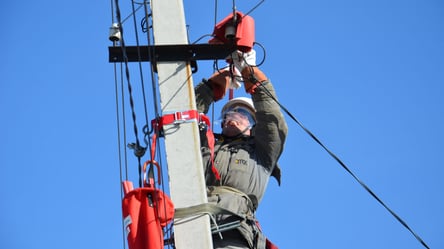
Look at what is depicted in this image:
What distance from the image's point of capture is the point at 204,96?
8.09 meters

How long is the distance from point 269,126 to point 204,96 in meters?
0.85

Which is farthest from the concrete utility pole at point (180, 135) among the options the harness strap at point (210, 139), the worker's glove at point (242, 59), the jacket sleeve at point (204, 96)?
the jacket sleeve at point (204, 96)

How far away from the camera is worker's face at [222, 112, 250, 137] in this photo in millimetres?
8047

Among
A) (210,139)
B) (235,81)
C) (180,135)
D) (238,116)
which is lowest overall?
(180,135)

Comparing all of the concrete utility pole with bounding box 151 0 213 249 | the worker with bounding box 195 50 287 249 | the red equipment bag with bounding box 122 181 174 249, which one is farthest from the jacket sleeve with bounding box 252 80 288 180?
the red equipment bag with bounding box 122 181 174 249

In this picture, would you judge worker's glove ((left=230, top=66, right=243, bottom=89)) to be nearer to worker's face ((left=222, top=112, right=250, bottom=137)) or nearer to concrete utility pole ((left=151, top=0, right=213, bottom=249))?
worker's face ((left=222, top=112, right=250, bottom=137))

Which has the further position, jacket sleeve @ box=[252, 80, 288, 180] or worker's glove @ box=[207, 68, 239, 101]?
worker's glove @ box=[207, 68, 239, 101]

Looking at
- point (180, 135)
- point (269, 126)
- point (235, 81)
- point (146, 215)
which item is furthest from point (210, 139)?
point (146, 215)

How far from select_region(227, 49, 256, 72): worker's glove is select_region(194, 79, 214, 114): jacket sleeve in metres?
0.87

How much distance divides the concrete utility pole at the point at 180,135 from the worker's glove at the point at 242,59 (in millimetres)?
695

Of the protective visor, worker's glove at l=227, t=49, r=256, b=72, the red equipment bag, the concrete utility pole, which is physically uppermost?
the protective visor

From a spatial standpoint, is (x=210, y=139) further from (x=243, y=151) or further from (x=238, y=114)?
(x=238, y=114)

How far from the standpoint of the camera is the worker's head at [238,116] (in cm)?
805

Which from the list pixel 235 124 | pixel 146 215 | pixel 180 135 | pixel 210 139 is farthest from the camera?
pixel 235 124
